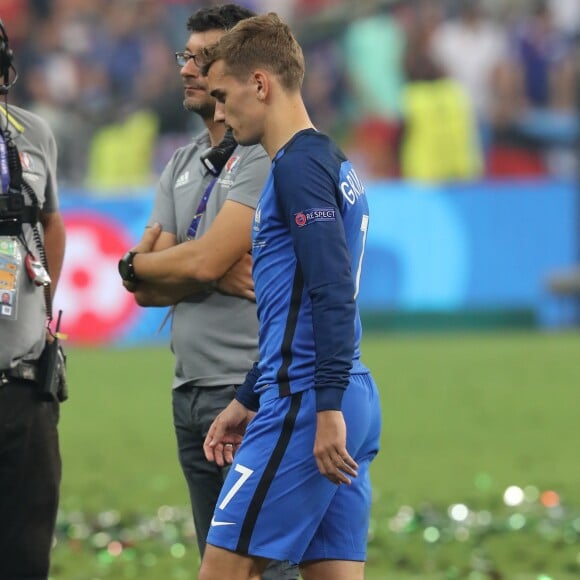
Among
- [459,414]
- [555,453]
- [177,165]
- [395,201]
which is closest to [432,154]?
[395,201]

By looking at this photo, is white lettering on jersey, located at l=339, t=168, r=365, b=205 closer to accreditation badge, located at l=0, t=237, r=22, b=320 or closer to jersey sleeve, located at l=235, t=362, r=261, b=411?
jersey sleeve, located at l=235, t=362, r=261, b=411

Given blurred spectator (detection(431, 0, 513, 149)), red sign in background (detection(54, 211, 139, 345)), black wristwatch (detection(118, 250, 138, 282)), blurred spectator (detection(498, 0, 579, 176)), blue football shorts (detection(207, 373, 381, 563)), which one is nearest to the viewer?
blue football shorts (detection(207, 373, 381, 563))

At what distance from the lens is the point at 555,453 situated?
389 inches

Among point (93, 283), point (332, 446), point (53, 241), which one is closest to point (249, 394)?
point (332, 446)

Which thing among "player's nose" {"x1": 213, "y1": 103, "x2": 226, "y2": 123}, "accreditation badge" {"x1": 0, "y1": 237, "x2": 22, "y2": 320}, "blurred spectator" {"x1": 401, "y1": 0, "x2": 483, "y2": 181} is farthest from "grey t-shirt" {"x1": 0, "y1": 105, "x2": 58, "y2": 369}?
"blurred spectator" {"x1": 401, "y1": 0, "x2": 483, "y2": 181}

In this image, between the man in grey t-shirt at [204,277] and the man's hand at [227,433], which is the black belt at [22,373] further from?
the man's hand at [227,433]

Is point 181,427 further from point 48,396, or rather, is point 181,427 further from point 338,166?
point 338,166

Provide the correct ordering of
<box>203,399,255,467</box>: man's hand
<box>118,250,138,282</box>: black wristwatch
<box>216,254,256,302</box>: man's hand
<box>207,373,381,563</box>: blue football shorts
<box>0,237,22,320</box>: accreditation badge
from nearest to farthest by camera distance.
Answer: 1. <box>207,373,381,563</box>: blue football shorts
2. <box>203,399,255,467</box>: man's hand
3. <box>0,237,22,320</box>: accreditation badge
4. <box>216,254,256,302</box>: man's hand
5. <box>118,250,138,282</box>: black wristwatch

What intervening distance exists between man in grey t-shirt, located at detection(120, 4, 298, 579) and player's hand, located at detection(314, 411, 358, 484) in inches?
33.8

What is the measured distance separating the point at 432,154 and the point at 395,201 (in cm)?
137

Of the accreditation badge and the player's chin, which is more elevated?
the player's chin

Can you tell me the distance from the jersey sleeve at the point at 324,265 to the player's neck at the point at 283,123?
0.16 meters

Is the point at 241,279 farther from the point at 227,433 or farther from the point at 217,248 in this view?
the point at 227,433

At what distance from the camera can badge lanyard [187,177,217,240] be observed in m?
4.79
